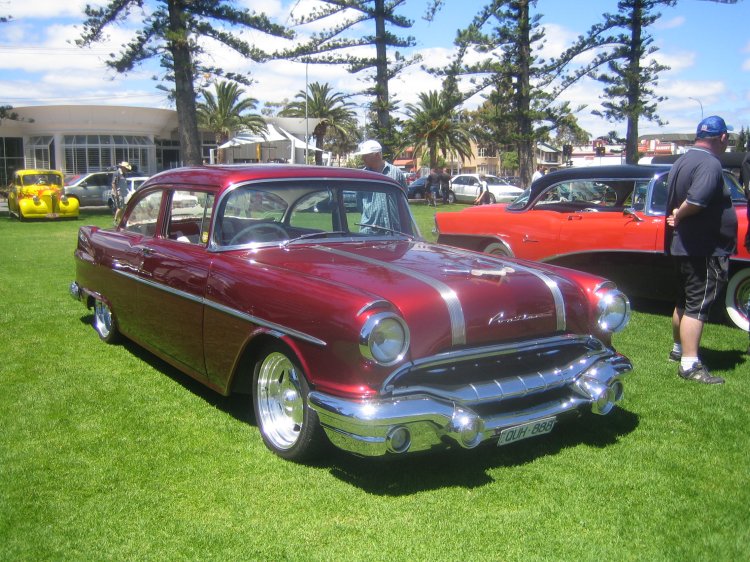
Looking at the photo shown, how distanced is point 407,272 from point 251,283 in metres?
0.84

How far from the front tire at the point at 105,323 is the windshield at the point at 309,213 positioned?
6.62ft

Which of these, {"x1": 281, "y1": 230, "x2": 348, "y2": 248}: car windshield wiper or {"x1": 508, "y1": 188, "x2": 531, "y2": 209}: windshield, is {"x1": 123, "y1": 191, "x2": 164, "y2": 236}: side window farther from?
{"x1": 508, "y1": 188, "x2": 531, "y2": 209}: windshield

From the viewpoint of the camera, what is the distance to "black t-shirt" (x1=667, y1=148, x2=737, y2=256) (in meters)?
4.94

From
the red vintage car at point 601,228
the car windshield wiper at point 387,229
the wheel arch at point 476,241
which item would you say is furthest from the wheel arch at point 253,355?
the wheel arch at point 476,241

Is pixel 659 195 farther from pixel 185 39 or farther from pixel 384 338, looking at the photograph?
pixel 185 39

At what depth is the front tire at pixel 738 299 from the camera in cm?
679

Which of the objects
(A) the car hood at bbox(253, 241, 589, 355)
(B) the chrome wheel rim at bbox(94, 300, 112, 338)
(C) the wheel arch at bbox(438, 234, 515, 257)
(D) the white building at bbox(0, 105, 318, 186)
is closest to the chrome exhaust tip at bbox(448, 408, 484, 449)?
(A) the car hood at bbox(253, 241, 589, 355)

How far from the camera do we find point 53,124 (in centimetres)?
4056

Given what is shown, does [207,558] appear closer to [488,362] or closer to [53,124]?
[488,362]

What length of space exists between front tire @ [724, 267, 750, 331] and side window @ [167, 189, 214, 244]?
4844 mm

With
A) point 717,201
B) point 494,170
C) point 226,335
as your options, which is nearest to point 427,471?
point 226,335

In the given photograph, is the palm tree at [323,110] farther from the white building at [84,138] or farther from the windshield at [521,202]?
the windshield at [521,202]

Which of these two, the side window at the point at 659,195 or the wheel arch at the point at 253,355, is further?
the side window at the point at 659,195

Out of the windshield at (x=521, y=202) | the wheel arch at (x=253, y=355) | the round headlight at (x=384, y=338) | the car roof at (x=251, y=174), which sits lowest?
the wheel arch at (x=253, y=355)
